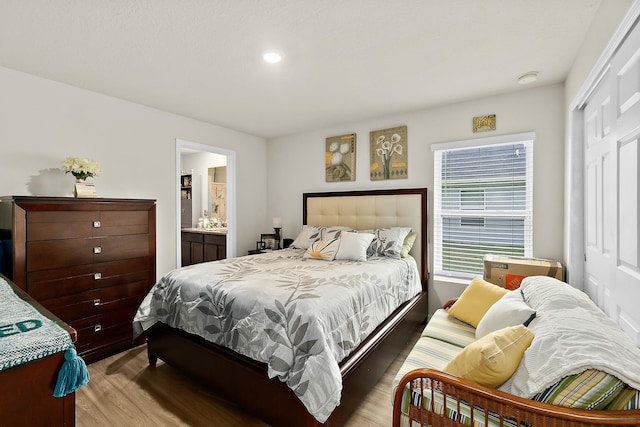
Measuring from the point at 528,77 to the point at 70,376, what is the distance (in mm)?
3568

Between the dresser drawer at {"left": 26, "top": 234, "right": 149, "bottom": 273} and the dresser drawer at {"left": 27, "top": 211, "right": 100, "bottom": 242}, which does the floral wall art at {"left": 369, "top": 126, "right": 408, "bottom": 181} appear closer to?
the dresser drawer at {"left": 26, "top": 234, "right": 149, "bottom": 273}

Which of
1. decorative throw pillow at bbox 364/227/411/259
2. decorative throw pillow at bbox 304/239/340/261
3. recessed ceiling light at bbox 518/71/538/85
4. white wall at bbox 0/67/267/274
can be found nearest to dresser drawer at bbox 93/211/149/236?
white wall at bbox 0/67/267/274

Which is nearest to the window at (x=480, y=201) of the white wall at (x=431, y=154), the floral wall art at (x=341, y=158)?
the white wall at (x=431, y=154)

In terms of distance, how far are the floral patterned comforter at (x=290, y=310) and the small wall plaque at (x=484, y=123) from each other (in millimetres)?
1791

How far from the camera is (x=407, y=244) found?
11.2ft

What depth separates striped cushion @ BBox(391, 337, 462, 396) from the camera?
162 cm

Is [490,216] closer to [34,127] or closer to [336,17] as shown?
[336,17]

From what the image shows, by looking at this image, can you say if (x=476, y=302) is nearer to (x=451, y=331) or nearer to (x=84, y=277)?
(x=451, y=331)

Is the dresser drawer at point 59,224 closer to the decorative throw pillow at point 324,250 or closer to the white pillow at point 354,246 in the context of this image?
the decorative throw pillow at point 324,250

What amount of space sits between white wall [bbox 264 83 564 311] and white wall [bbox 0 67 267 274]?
3.48 feet

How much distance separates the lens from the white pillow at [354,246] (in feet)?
10.1

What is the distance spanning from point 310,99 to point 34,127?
8.38 feet

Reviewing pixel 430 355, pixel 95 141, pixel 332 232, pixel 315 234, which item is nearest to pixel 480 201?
pixel 332 232

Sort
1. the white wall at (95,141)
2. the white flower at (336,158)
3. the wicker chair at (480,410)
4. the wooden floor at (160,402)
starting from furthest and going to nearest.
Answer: the white flower at (336,158) → the white wall at (95,141) → the wooden floor at (160,402) → the wicker chair at (480,410)
